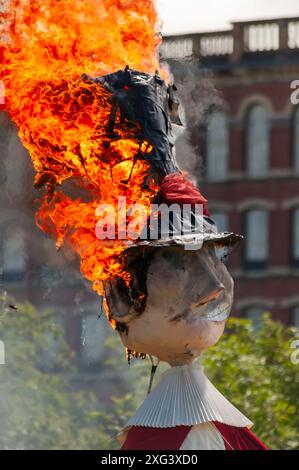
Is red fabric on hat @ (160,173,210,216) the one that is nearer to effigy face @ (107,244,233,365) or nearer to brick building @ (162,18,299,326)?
effigy face @ (107,244,233,365)

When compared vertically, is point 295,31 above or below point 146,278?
above

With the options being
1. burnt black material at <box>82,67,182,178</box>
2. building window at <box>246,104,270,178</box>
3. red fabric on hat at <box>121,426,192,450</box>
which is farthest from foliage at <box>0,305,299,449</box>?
building window at <box>246,104,270,178</box>

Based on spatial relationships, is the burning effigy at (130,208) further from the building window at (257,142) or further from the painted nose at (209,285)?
the building window at (257,142)

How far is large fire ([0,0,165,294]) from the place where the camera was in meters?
17.5

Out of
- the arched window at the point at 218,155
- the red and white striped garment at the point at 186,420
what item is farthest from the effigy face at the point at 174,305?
the arched window at the point at 218,155

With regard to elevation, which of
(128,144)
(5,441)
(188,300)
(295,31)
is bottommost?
(5,441)

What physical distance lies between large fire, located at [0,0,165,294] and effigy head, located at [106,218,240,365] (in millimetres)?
207

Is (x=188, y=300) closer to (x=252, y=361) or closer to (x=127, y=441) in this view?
(x=127, y=441)

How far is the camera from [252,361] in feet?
119

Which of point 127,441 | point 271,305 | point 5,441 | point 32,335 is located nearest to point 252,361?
point 32,335

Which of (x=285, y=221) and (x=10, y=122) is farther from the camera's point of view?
(x=285, y=221)

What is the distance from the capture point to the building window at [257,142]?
2431 inches

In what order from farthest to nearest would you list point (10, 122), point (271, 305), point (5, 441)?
point (271, 305) → point (5, 441) → point (10, 122)

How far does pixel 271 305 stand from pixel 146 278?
4437 centimetres
